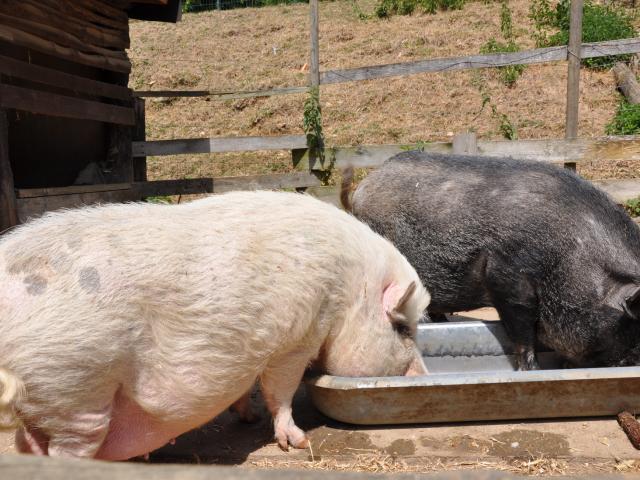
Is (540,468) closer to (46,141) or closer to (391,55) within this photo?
(46,141)

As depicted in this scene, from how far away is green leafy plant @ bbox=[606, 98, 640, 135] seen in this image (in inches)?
432

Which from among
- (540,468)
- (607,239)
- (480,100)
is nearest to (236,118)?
(480,100)

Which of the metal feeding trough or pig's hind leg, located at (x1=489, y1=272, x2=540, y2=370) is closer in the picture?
the metal feeding trough

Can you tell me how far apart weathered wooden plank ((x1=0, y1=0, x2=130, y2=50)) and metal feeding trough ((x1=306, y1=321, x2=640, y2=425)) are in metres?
4.57

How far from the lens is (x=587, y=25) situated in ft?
43.5

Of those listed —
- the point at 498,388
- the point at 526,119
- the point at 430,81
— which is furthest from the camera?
the point at 430,81

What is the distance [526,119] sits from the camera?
13.0 meters

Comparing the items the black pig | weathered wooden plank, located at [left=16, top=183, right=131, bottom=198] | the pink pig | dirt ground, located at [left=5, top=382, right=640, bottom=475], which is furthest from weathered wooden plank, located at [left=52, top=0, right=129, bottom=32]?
dirt ground, located at [left=5, top=382, right=640, bottom=475]

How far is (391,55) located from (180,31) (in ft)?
23.9

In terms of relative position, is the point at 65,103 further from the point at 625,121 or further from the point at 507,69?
the point at 507,69

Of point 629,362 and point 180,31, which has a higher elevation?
point 180,31

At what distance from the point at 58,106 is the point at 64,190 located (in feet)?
2.78

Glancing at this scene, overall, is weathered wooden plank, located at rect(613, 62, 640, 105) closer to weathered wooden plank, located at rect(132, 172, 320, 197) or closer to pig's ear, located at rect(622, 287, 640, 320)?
weathered wooden plank, located at rect(132, 172, 320, 197)

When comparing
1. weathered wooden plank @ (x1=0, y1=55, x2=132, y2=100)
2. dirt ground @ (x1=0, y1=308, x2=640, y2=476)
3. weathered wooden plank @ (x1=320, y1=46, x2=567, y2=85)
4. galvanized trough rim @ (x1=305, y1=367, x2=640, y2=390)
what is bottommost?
dirt ground @ (x1=0, y1=308, x2=640, y2=476)
